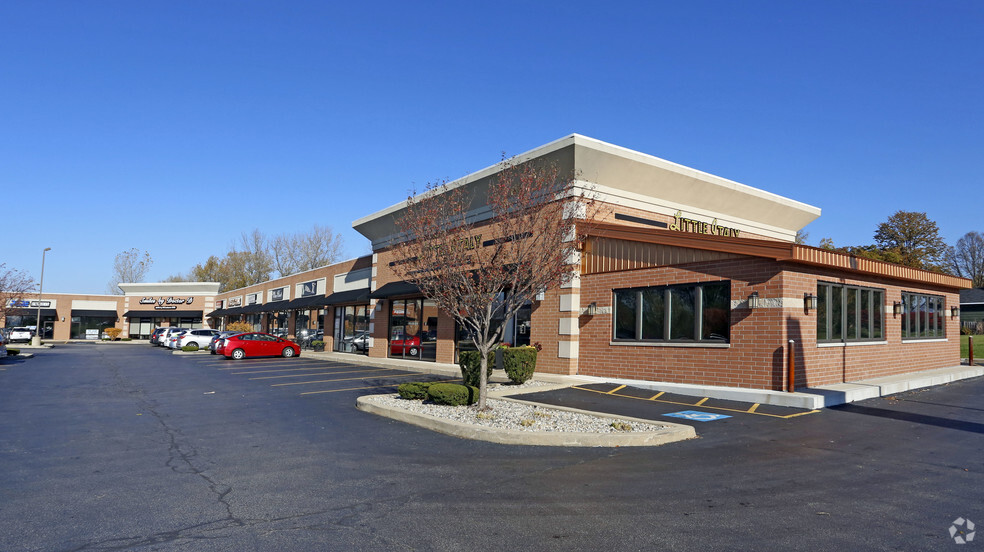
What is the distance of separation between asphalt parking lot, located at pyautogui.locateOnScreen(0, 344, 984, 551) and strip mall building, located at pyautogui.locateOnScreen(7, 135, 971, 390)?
7.75 ft

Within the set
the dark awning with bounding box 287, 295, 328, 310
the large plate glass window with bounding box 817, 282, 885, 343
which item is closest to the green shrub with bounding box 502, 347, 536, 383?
the large plate glass window with bounding box 817, 282, 885, 343

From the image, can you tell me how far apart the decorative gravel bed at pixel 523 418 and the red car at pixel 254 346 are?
2097 cm

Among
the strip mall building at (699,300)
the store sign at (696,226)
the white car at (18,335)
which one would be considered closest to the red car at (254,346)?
the strip mall building at (699,300)

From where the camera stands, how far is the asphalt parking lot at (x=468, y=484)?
5148 mm

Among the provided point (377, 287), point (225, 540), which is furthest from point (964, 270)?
point (225, 540)

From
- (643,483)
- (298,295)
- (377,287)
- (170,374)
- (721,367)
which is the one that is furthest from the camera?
(298,295)

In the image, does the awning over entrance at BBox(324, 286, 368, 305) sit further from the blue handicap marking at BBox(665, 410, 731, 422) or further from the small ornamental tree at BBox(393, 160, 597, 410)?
the blue handicap marking at BBox(665, 410, 731, 422)

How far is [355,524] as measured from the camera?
5480 mm

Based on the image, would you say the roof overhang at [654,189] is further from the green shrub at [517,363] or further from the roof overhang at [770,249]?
the green shrub at [517,363]

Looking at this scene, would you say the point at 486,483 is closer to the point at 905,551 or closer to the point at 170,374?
the point at 905,551

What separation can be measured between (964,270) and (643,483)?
282ft

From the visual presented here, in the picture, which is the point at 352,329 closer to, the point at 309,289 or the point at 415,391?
the point at 309,289

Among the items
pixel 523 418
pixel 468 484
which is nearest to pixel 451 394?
pixel 523 418

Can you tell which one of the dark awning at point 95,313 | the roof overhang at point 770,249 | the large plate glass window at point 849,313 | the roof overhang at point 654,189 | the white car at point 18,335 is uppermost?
the roof overhang at point 654,189
